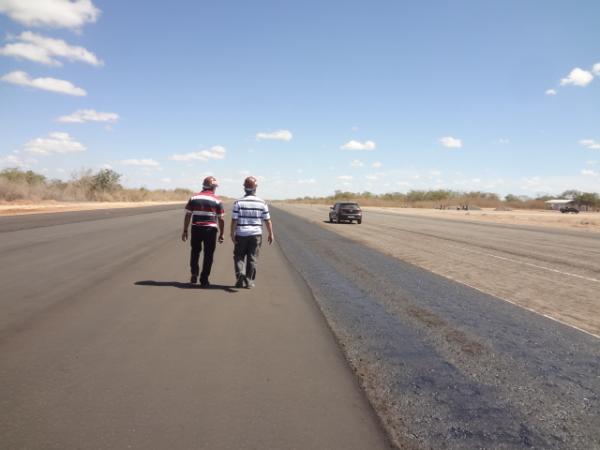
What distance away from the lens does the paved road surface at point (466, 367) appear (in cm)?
320

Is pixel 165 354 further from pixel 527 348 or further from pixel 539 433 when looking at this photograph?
pixel 527 348

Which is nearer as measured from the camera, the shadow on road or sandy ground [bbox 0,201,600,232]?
the shadow on road

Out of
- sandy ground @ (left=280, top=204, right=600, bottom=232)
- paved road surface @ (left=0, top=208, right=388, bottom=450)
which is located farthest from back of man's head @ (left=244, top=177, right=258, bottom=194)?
sandy ground @ (left=280, top=204, right=600, bottom=232)

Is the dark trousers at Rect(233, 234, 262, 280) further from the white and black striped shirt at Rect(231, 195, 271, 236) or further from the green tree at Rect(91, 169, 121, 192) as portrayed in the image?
the green tree at Rect(91, 169, 121, 192)

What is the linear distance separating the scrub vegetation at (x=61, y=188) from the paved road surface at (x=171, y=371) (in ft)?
168

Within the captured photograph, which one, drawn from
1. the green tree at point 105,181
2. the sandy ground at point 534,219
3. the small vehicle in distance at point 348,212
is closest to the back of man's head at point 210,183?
the small vehicle in distance at point 348,212

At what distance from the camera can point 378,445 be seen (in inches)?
115

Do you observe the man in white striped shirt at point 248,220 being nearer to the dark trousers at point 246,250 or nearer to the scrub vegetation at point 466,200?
the dark trousers at point 246,250

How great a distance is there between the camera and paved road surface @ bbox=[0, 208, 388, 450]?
298 cm

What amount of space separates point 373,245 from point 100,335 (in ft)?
44.3

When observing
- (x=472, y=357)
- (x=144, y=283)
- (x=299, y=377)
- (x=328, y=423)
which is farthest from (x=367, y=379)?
(x=144, y=283)

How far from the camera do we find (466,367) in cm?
448

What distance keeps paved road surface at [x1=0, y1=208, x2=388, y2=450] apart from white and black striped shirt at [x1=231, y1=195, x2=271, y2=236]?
1096 mm

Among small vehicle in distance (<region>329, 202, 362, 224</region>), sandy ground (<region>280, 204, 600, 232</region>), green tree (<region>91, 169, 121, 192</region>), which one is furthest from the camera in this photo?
green tree (<region>91, 169, 121, 192</region>)
